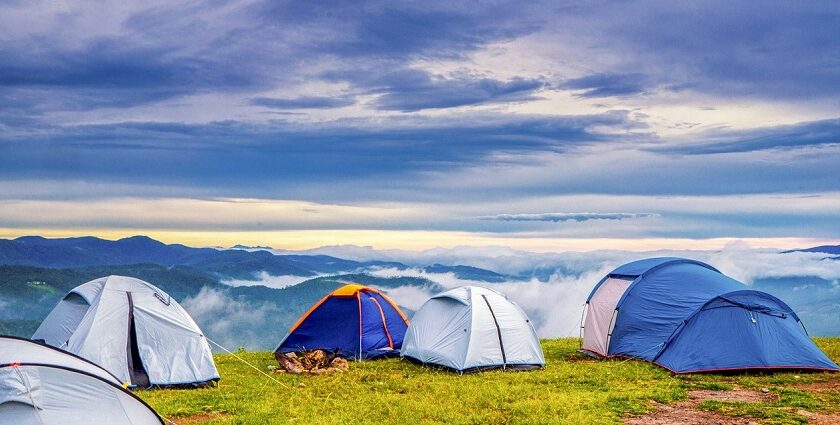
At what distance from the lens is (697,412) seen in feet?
48.7

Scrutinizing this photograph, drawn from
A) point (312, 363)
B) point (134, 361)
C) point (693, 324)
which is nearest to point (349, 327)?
point (312, 363)

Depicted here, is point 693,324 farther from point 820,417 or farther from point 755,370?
point 820,417

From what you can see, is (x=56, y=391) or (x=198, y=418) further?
(x=198, y=418)

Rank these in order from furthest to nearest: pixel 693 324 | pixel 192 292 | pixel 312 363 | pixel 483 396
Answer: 1. pixel 192 292
2. pixel 693 324
3. pixel 312 363
4. pixel 483 396

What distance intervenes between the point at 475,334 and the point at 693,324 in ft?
19.0

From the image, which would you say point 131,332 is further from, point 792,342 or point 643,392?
point 792,342

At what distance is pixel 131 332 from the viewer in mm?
17156

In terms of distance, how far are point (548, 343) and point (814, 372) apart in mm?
8905

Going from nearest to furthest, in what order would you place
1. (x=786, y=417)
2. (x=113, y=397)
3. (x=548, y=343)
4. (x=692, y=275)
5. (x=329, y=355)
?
1. (x=113, y=397)
2. (x=786, y=417)
3. (x=329, y=355)
4. (x=692, y=275)
5. (x=548, y=343)

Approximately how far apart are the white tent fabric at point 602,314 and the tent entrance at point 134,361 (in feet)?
41.4

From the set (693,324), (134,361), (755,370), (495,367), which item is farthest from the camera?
(693,324)

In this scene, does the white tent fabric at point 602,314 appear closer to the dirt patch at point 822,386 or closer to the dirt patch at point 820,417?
the dirt patch at point 822,386

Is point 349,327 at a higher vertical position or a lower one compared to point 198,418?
higher

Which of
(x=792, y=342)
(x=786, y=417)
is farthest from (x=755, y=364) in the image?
(x=786, y=417)
